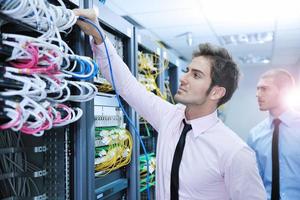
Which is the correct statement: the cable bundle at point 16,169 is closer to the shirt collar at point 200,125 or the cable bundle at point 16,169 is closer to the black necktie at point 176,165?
the black necktie at point 176,165

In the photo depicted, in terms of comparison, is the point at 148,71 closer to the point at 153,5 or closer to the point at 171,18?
the point at 153,5

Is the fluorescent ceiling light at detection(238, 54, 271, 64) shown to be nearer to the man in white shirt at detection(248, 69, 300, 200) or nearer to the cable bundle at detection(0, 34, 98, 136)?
the man in white shirt at detection(248, 69, 300, 200)

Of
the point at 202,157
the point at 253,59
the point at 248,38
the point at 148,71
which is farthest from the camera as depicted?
the point at 253,59

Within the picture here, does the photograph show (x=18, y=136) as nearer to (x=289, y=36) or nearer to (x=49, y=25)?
(x=49, y=25)

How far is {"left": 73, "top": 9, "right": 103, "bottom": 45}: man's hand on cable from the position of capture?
1.11m

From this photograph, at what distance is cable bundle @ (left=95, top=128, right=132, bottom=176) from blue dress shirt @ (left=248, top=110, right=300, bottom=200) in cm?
107

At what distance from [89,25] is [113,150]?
0.59 m

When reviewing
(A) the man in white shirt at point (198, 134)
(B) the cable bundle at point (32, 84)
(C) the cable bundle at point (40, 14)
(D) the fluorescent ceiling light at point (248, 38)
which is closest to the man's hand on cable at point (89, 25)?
(A) the man in white shirt at point (198, 134)

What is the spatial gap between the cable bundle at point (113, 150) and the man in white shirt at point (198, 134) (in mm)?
161

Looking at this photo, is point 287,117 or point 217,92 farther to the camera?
point 287,117

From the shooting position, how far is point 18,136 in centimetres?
111

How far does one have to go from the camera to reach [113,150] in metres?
1.46

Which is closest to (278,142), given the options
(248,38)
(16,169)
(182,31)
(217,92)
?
(217,92)

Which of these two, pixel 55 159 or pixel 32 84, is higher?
pixel 32 84
